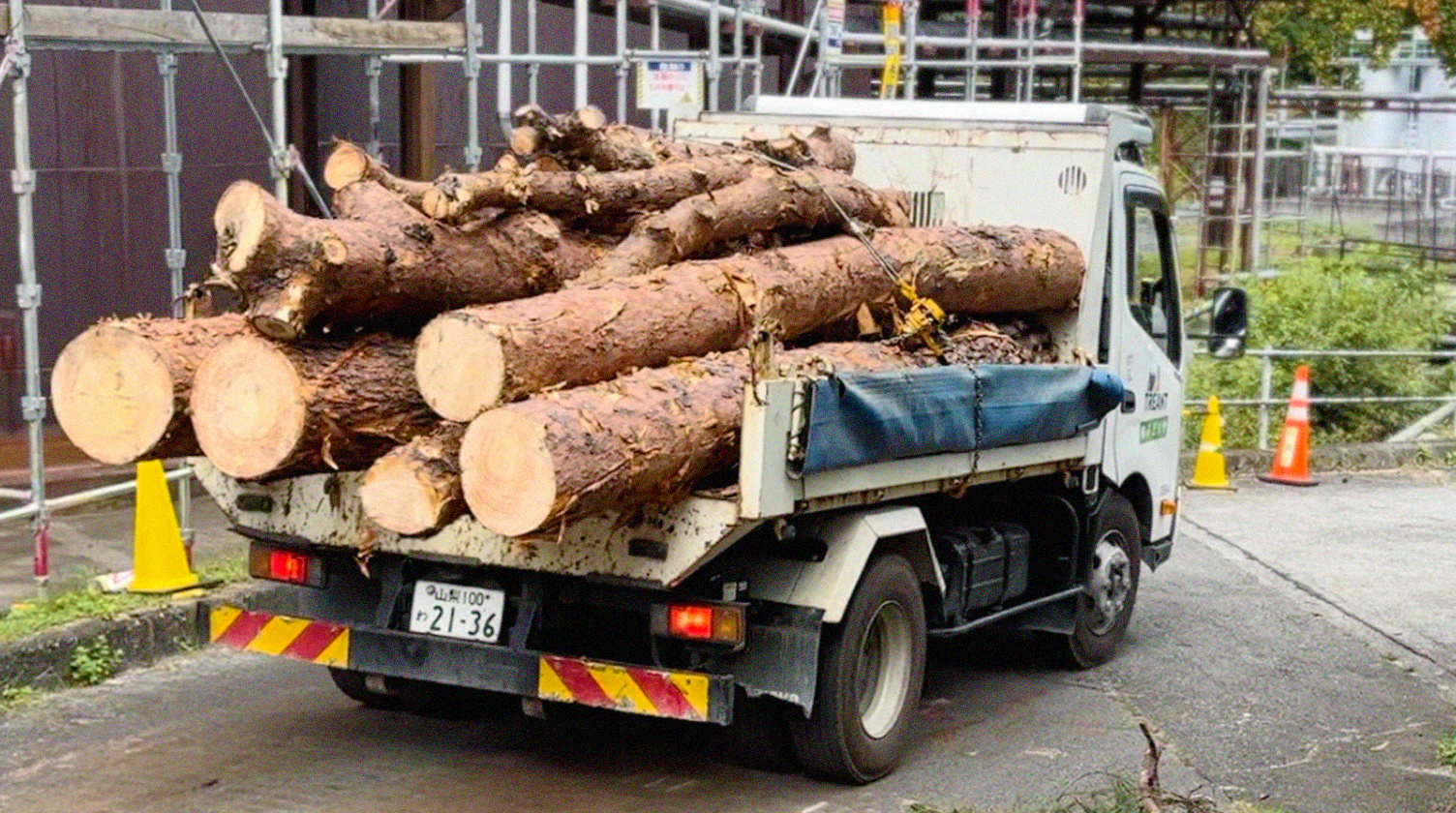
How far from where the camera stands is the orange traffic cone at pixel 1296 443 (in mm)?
16016

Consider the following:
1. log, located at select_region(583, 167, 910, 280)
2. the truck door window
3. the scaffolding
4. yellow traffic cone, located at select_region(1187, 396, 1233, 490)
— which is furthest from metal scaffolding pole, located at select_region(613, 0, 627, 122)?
yellow traffic cone, located at select_region(1187, 396, 1233, 490)

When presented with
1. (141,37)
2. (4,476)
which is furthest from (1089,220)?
(4,476)

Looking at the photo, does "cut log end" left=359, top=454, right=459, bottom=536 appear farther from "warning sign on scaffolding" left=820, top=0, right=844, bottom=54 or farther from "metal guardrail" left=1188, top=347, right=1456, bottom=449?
"metal guardrail" left=1188, top=347, right=1456, bottom=449

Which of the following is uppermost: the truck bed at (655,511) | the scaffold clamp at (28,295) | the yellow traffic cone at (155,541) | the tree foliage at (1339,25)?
the tree foliage at (1339,25)

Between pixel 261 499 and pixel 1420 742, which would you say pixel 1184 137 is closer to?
pixel 1420 742

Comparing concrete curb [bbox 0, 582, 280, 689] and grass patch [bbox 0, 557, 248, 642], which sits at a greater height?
grass patch [bbox 0, 557, 248, 642]

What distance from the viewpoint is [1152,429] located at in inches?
394

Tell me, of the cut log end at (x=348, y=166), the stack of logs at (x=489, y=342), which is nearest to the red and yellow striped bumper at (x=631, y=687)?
the stack of logs at (x=489, y=342)

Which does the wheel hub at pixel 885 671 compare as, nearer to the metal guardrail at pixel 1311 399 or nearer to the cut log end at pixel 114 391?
the cut log end at pixel 114 391

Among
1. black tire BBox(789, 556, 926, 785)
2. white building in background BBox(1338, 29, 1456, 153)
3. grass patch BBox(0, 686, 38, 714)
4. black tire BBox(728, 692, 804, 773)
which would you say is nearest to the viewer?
black tire BBox(789, 556, 926, 785)

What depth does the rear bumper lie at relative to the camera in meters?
6.60

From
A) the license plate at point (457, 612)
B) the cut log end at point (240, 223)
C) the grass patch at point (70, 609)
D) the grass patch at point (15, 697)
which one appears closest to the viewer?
the cut log end at point (240, 223)

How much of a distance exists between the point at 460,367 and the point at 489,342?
141 millimetres

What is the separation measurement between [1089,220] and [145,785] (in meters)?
4.64
